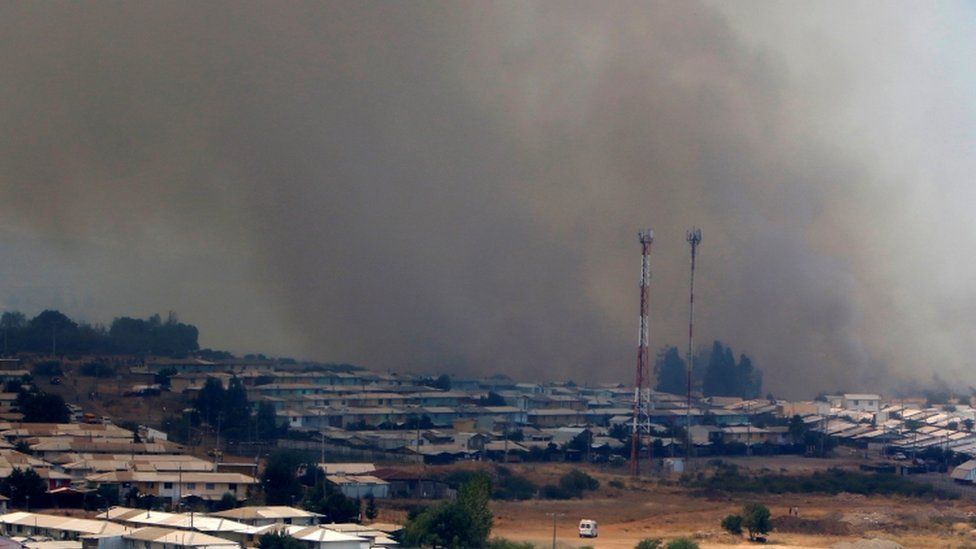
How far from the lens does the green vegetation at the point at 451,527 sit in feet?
82.3

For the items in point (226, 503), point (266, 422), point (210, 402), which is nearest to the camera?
point (226, 503)

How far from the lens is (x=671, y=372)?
6350cm

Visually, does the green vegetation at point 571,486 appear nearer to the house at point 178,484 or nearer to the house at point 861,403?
the house at point 178,484

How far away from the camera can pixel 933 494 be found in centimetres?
3488

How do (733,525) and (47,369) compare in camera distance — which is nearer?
(733,525)

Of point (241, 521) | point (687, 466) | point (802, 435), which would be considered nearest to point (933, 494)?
point (687, 466)

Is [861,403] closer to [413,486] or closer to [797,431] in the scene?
[797,431]

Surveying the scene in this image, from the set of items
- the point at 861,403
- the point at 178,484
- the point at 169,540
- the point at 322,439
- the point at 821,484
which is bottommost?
the point at 169,540

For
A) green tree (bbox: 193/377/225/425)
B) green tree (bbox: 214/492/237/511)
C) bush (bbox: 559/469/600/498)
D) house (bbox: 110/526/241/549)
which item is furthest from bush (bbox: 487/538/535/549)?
green tree (bbox: 193/377/225/425)

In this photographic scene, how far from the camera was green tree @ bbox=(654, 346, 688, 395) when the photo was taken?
6303 cm

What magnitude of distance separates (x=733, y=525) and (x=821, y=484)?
285 inches

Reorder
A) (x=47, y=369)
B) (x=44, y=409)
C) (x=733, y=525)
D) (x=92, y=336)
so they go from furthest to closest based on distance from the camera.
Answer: (x=92, y=336) → (x=47, y=369) → (x=44, y=409) → (x=733, y=525)

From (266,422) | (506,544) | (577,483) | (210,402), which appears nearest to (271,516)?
(506,544)

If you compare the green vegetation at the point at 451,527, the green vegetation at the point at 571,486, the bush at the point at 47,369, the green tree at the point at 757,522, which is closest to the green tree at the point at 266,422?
the bush at the point at 47,369
